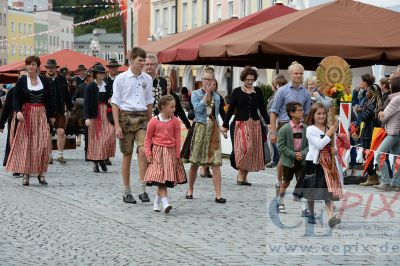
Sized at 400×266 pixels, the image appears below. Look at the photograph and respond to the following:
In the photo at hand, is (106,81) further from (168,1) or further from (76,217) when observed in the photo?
(168,1)

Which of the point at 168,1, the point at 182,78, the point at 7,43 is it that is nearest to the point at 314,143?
the point at 182,78

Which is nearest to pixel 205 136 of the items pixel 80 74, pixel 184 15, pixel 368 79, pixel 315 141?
pixel 315 141

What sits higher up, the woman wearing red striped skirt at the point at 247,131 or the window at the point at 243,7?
the window at the point at 243,7

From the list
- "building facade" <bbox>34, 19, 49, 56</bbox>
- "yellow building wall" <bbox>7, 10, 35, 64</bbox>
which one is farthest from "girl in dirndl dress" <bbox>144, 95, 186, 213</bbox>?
"building facade" <bbox>34, 19, 49, 56</bbox>

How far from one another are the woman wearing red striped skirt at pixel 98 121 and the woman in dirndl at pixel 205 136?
4.06 meters

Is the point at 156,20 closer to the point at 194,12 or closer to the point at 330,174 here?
the point at 194,12

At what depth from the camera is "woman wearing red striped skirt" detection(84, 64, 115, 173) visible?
18500 millimetres

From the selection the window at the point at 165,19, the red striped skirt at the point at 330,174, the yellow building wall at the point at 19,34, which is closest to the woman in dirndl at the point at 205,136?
the red striped skirt at the point at 330,174

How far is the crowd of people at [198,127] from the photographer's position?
1172 centimetres

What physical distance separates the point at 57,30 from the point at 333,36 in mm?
A: 138236

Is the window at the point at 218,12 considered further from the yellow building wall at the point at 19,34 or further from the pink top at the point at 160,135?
the yellow building wall at the point at 19,34

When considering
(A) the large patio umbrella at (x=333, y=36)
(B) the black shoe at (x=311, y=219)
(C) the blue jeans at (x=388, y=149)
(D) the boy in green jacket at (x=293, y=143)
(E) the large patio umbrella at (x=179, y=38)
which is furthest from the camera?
(E) the large patio umbrella at (x=179, y=38)

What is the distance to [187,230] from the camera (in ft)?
35.7

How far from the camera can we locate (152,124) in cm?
1242
